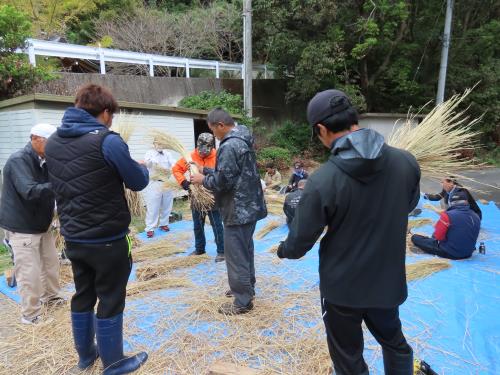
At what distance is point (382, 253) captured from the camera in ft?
5.04

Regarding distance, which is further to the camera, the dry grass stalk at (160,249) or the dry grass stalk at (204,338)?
the dry grass stalk at (160,249)

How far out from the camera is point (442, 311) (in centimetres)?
290

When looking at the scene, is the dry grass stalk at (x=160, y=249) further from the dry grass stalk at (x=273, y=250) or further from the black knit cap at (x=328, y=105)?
the black knit cap at (x=328, y=105)

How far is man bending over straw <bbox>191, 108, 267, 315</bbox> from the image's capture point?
8.79ft

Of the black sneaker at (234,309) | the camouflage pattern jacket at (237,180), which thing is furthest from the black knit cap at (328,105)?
the black sneaker at (234,309)

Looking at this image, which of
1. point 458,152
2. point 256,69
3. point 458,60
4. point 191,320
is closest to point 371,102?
point 458,60

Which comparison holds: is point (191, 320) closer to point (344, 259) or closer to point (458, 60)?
point (344, 259)

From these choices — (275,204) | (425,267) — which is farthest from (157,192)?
(425,267)

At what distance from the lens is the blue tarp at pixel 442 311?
2352 mm

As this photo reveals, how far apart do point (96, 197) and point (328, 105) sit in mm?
1262

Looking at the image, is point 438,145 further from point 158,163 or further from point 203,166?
point 158,163

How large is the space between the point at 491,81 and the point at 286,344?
1338 cm

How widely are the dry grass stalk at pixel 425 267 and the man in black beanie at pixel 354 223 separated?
209cm

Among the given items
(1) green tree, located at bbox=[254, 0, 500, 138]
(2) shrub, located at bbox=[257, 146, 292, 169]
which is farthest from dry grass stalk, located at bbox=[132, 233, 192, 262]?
(1) green tree, located at bbox=[254, 0, 500, 138]
